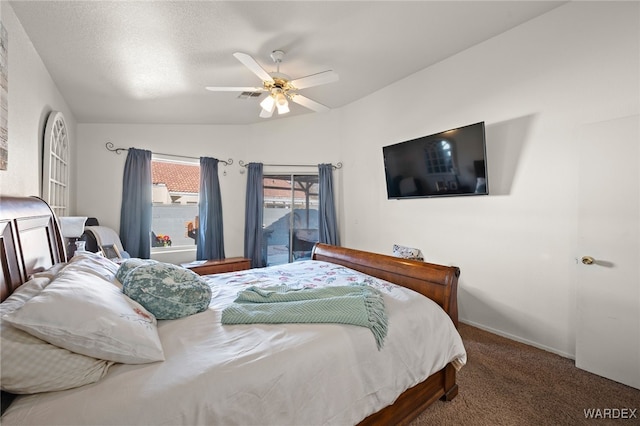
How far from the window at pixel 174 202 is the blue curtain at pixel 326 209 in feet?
6.20

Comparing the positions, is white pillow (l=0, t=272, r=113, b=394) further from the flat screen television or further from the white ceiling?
the flat screen television

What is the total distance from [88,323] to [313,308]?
0.89m

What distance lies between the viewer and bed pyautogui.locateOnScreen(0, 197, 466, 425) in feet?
2.69

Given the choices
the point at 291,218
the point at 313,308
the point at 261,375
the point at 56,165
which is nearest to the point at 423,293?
the point at 313,308

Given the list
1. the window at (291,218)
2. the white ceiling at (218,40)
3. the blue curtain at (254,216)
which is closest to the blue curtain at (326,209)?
the window at (291,218)

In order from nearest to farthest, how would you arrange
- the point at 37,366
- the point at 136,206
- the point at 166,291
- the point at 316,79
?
the point at 37,366 < the point at 166,291 < the point at 316,79 < the point at 136,206

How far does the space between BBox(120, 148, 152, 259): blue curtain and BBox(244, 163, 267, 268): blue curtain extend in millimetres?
1311

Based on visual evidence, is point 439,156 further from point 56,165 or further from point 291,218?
point 56,165

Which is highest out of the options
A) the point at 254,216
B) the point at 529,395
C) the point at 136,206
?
the point at 136,206

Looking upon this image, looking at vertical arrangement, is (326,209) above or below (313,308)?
above

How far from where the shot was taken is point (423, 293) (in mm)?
1841

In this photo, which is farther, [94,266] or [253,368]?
[94,266]

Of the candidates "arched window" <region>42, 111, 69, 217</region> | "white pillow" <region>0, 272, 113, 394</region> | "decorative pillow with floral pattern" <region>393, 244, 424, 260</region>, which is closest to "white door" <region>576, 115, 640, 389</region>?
"decorative pillow with floral pattern" <region>393, 244, 424, 260</region>

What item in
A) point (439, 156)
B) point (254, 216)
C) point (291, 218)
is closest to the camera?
point (439, 156)
